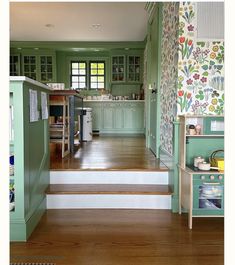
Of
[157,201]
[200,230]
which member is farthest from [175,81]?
[200,230]

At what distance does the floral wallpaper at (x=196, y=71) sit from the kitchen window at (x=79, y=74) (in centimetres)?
653

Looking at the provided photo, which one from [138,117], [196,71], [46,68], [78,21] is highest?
[78,21]

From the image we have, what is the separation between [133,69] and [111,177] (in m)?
6.01

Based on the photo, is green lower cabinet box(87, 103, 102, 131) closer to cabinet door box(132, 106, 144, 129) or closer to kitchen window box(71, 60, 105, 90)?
cabinet door box(132, 106, 144, 129)

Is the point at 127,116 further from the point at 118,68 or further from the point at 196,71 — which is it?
the point at 196,71

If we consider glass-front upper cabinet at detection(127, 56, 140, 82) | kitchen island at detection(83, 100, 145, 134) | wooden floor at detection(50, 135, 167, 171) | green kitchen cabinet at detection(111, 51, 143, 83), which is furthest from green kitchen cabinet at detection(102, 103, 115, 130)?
wooden floor at detection(50, 135, 167, 171)

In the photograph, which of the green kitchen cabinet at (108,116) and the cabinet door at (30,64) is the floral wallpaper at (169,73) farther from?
the cabinet door at (30,64)

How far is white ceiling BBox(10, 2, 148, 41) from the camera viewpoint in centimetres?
568

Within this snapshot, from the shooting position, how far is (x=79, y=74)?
369 inches

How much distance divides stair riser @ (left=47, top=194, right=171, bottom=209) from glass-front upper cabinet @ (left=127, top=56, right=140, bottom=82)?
20.6 feet

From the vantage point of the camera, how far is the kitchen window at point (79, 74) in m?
9.37

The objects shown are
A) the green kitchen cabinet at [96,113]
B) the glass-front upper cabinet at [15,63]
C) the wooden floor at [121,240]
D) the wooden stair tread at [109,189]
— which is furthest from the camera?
the glass-front upper cabinet at [15,63]

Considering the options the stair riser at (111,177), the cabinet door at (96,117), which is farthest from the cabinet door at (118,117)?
the stair riser at (111,177)

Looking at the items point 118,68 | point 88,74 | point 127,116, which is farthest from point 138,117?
point 88,74
